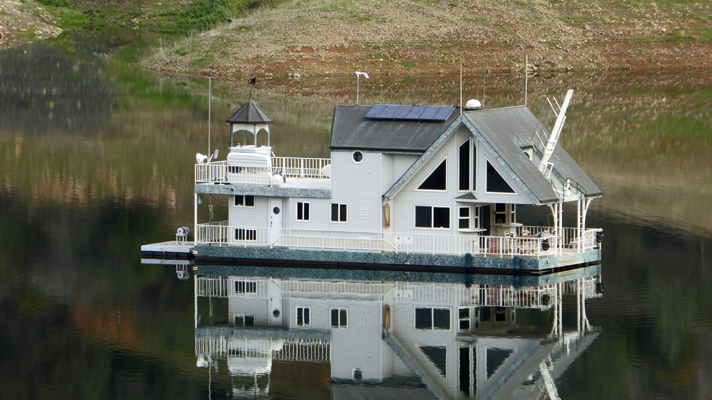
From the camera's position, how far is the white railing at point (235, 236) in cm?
4669

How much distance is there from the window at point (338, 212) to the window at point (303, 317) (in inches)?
252

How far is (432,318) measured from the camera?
38.9 metres

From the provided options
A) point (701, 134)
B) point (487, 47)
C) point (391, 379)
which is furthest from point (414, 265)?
point (487, 47)

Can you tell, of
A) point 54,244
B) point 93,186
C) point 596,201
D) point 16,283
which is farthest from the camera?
point 93,186

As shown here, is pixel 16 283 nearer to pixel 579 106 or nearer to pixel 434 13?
pixel 579 106

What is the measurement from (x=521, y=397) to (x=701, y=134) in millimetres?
59198

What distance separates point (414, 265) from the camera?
44500mm

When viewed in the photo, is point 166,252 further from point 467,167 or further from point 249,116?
point 467,167

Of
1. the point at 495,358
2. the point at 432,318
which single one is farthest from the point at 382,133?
the point at 495,358

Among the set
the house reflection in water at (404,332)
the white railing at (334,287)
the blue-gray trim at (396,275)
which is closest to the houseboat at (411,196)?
the blue-gray trim at (396,275)

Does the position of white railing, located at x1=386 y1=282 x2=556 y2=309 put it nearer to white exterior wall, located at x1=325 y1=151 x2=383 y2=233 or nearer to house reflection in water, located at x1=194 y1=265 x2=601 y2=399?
house reflection in water, located at x1=194 y1=265 x2=601 y2=399

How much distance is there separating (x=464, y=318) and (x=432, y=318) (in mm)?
911

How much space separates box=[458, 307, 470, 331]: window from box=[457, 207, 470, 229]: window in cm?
565

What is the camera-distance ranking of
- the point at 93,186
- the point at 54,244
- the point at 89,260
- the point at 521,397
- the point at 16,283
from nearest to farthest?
1. the point at 521,397
2. the point at 16,283
3. the point at 89,260
4. the point at 54,244
5. the point at 93,186
